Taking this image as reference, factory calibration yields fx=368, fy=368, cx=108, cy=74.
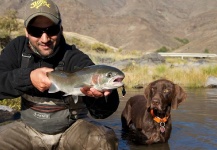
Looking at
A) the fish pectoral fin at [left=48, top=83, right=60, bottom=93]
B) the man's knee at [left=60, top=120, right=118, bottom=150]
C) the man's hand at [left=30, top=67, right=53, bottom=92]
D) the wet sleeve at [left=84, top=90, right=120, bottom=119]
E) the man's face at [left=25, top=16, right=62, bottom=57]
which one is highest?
the man's face at [left=25, top=16, right=62, bottom=57]

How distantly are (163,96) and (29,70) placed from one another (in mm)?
3553

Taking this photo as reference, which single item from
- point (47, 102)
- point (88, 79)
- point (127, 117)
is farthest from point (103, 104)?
point (127, 117)

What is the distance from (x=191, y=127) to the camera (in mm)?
7961

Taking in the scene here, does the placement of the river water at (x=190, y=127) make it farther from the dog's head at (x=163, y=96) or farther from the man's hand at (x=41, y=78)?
the man's hand at (x=41, y=78)

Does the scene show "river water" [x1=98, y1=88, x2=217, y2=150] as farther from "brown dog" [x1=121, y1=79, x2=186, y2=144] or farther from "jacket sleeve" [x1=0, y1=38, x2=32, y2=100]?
"jacket sleeve" [x1=0, y1=38, x2=32, y2=100]

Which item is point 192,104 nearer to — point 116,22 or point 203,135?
point 203,135

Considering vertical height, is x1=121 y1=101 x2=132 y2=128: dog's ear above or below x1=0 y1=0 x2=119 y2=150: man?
below

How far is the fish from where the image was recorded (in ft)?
10.1

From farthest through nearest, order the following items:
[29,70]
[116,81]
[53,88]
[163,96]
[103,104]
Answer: [163,96], [103,104], [29,70], [53,88], [116,81]

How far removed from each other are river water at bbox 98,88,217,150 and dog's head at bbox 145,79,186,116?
26.7 inches

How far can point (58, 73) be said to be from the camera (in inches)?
137

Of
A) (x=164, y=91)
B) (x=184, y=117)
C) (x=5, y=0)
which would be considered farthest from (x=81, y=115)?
(x=5, y=0)

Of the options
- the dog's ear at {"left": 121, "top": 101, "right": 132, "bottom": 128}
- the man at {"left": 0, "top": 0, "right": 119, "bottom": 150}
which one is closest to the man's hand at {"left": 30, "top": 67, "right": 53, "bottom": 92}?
the man at {"left": 0, "top": 0, "right": 119, "bottom": 150}

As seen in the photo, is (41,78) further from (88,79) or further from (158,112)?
(158,112)
